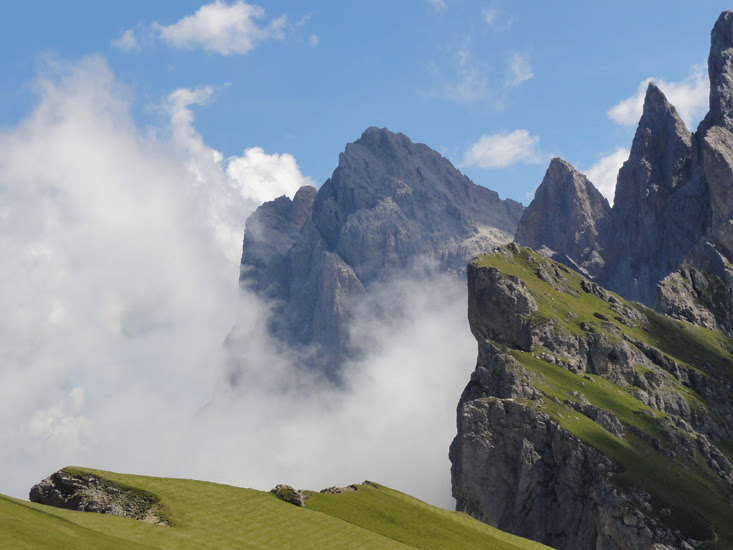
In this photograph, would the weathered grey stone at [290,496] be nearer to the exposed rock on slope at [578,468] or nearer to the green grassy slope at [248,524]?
the green grassy slope at [248,524]

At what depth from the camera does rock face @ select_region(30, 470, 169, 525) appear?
76.4 metres

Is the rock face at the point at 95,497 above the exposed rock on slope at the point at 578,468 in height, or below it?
below

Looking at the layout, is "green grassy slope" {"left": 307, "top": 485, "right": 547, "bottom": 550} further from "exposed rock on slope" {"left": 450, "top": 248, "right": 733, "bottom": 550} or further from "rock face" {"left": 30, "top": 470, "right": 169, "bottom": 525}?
"exposed rock on slope" {"left": 450, "top": 248, "right": 733, "bottom": 550}

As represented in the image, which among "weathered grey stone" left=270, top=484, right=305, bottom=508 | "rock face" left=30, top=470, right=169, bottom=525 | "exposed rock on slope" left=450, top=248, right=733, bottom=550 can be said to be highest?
"exposed rock on slope" left=450, top=248, right=733, bottom=550

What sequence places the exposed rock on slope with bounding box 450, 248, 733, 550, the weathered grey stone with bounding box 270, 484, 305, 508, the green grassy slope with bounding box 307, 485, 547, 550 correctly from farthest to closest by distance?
the exposed rock on slope with bounding box 450, 248, 733, 550 → the weathered grey stone with bounding box 270, 484, 305, 508 → the green grassy slope with bounding box 307, 485, 547, 550

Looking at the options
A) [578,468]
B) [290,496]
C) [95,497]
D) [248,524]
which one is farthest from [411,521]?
[578,468]

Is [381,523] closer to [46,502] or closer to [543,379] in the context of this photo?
[46,502]

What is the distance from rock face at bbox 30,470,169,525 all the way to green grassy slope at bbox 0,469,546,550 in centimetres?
116

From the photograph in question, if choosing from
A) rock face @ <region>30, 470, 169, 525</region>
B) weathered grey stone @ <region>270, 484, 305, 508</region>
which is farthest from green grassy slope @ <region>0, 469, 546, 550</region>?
weathered grey stone @ <region>270, 484, 305, 508</region>

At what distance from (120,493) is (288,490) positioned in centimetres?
2255

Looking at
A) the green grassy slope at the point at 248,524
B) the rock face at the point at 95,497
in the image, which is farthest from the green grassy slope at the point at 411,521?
the rock face at the point at 95,497

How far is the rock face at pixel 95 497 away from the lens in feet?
A: 251

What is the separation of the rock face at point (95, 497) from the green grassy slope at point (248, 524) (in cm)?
116

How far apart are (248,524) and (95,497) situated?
15232 millimetres
